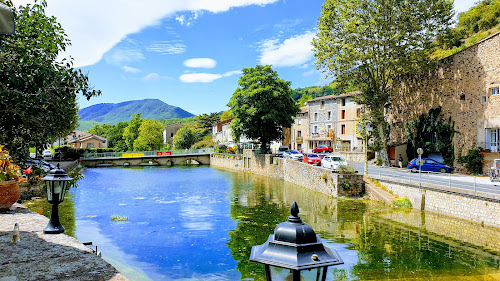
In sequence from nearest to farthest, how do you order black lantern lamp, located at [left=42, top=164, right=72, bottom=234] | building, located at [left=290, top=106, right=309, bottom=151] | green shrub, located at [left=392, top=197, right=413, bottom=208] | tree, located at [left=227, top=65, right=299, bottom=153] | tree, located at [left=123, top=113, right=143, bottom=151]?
black lantern lamp, located at [left=42, top=164, right=72, bottom=234]
green shrub, located at [left=392, top=197, right=413, bottom=208]
tree, located at [left=227, top=65, right=299, bottom=153]
building, located at [left=290, top=106, right=309, bottom=151]
tree, located at [left=123, top=113, right=143, bottom=151]

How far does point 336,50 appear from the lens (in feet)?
109

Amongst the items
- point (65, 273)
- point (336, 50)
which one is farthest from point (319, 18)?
point (65, 273)

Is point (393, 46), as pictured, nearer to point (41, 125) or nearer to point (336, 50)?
point (336, 50)

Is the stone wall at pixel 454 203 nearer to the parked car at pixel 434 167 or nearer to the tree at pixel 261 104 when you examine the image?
the parked car at pixel 434 167

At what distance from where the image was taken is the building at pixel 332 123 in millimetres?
Result: 51562

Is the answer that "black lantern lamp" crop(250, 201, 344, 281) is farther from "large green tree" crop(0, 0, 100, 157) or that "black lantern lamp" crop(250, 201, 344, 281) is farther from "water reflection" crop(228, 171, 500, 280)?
"water reflection" crop(228, 171, 500, 280)

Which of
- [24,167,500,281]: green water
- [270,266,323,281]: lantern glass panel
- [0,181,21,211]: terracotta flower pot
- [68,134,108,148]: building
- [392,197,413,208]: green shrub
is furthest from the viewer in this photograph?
[68,134,108,148]: building

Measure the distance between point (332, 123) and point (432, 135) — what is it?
896 inches

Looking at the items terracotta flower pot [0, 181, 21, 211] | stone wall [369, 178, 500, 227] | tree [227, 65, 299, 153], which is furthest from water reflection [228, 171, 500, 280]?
tree [227, 65, 299, 153]

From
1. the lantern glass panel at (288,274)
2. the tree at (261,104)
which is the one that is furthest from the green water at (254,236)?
the tree at (261,104)

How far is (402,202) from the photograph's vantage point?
2094 cm

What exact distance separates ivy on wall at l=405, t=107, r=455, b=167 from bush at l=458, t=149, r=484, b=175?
1940 mm

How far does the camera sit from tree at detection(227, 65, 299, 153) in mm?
42344

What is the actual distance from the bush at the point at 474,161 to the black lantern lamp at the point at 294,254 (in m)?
29.3
